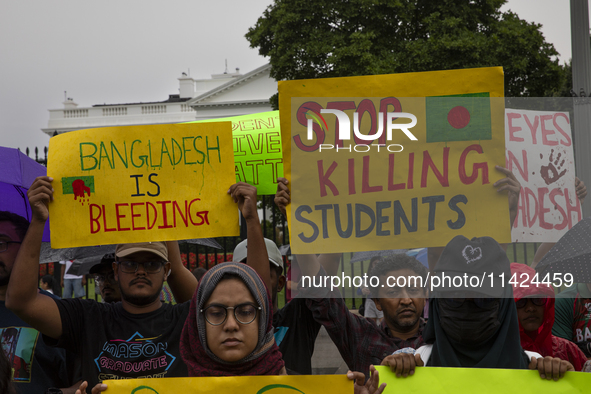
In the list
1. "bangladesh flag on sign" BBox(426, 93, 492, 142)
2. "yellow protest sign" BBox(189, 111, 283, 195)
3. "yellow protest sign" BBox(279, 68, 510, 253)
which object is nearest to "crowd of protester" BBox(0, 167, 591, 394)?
"yellow protest sign" BBox(279, 68, 510, 253)

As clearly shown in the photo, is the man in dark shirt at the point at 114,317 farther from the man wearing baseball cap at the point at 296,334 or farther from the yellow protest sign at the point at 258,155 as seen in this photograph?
the yellow protest sign at the point at 258,155

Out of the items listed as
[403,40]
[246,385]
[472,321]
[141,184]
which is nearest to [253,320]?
[246,385]

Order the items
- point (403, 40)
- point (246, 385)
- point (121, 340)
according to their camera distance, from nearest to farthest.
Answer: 1. point (246, 385)
2. point (121, 340)
3. point (403, 40)

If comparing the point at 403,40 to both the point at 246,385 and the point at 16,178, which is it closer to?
the point at 16,178

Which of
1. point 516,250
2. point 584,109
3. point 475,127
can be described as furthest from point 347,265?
point 584,109

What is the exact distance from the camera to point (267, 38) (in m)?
18.5

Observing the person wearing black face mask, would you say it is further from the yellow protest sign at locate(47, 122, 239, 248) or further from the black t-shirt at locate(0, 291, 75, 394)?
the black t-shirt at locate(0, 291, 75, 394)

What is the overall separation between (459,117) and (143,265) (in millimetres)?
1845

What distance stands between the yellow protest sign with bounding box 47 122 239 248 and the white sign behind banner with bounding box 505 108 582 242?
5.04ft

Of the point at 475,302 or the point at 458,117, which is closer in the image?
the point at 475,302

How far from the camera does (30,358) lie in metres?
3.05

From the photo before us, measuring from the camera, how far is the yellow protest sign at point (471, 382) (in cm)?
227

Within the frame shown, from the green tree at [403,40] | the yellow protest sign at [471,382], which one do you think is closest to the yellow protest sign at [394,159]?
the yellow protest sign at [471,382]

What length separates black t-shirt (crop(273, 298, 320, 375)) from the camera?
10.0 feet
